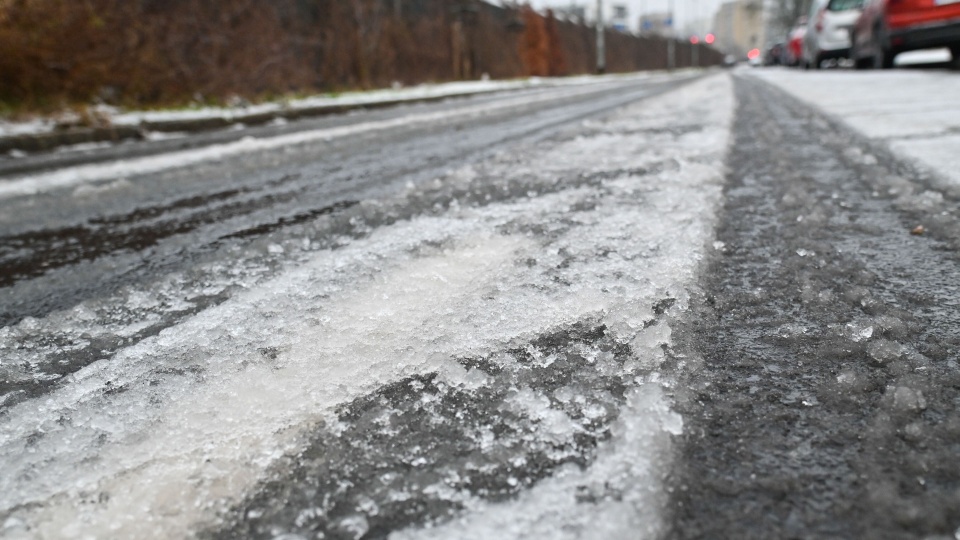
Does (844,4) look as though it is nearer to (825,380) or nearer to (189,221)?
(189,221)

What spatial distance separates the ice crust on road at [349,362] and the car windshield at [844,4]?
12.2 metres

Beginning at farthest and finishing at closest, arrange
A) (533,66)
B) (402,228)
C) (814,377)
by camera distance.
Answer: (533,66), (402,228), (814,377)

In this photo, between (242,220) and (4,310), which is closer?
(4,310)

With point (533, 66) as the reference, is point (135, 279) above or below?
below

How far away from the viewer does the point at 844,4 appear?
11094 millimetres

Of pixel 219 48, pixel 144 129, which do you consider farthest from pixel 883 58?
pixel 144 129

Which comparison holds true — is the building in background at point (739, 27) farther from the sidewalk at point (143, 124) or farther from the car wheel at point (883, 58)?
the sidewalk at point (143, 124)

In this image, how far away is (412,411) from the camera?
0.73 m

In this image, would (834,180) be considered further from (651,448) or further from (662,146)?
(651,448)

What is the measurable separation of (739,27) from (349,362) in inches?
4249

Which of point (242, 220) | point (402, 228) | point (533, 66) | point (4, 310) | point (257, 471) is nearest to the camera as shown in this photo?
point (257, 471)

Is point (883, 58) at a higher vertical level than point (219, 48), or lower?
lower

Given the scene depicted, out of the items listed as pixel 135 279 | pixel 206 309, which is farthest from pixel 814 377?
pixel 135 279

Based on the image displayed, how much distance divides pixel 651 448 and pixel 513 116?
15.7 feet
